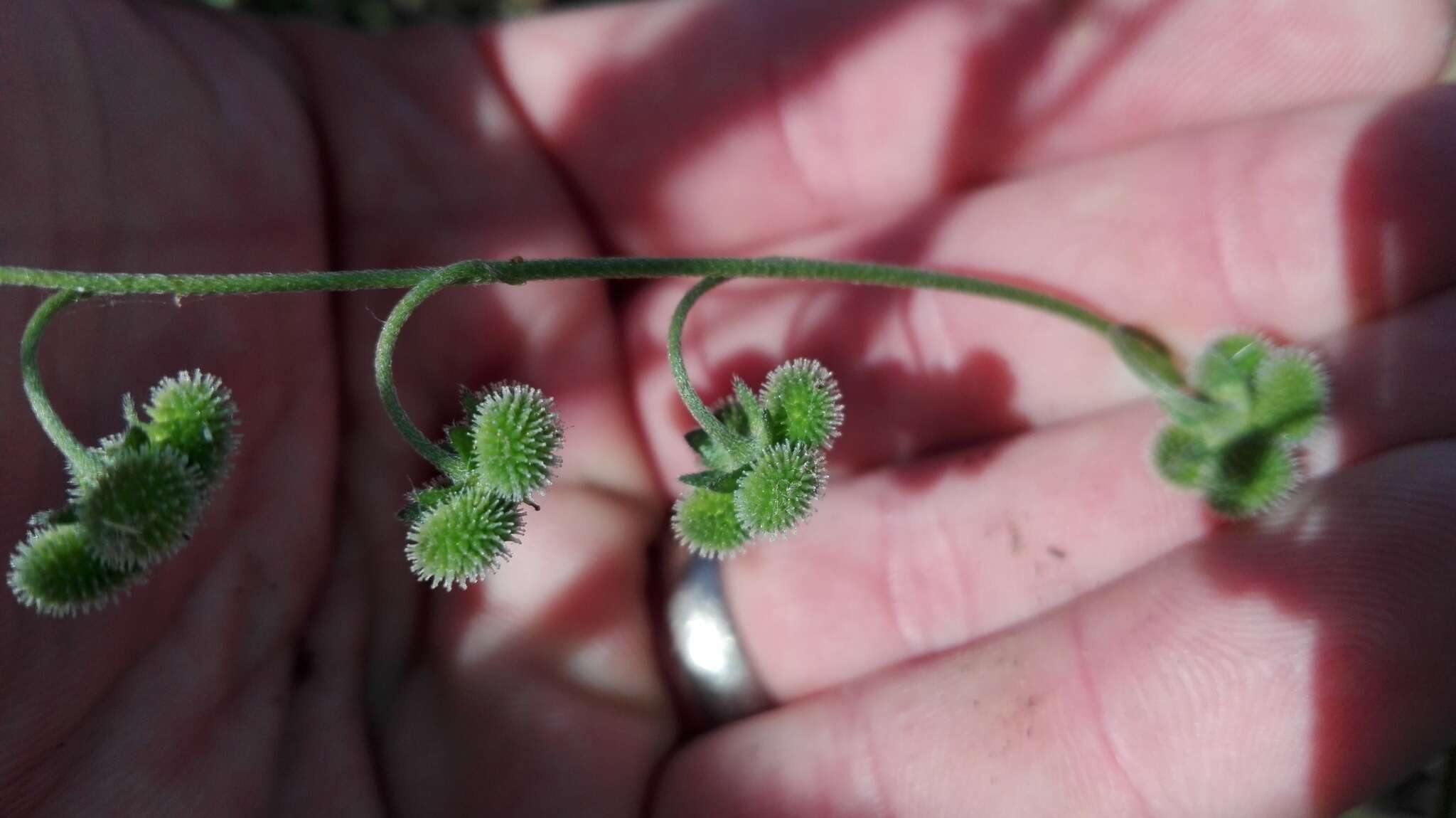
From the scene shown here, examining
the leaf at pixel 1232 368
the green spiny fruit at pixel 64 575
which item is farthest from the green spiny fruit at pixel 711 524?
the leaf at pixel 1232 368

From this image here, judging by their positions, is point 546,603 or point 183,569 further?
point 546,603

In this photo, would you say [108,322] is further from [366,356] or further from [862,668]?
[862,668]

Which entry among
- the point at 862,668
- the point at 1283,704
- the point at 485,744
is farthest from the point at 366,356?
the point at 1283,704

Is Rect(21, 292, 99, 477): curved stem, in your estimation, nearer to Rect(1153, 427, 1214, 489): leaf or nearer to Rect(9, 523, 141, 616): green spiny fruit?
Rect(9, 523, 141, 616): green spiny fruit

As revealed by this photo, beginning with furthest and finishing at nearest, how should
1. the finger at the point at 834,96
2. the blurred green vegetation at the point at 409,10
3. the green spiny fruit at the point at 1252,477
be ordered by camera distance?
the blurred green vegetation at the point at 409,10
the finger at the point at 834,96
the green spiny fruit at the point at 1252,477

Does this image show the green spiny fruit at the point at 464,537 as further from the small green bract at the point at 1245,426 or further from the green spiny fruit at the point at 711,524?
the small green bract at the point at 1245,426

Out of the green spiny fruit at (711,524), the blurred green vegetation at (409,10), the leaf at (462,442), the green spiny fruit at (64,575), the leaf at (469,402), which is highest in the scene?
the blurred green vegetation at (409,10)

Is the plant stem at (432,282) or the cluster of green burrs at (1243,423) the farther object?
the cluster of green burrs at (1243,423)

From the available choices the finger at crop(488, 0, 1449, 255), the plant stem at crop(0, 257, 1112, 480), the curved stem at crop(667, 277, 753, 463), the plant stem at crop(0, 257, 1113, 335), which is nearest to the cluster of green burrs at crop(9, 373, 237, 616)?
the plant stem at crop(0, 257, 1112, 480)
